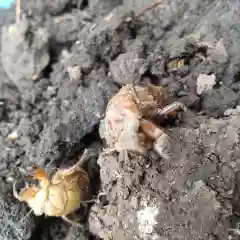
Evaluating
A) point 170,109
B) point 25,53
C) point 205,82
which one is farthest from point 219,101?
point 25,53

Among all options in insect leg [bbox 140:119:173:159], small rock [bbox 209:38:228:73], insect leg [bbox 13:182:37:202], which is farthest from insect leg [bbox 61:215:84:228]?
small rock [bbox 209:38:228:73]

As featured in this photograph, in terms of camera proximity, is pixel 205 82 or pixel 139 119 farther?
pixel 205 82

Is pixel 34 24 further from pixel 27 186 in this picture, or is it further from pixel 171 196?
pixel 171 196

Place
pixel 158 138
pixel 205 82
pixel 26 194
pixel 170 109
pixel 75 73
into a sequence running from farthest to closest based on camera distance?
1. pixel 75 73
2. pixel 205 82
3. pixel 26 194
4. pixel 170 109
5. pixel 158 138

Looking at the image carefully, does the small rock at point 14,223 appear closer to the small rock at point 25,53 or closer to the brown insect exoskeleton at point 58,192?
the brown insect exoskeleton at point 58,192

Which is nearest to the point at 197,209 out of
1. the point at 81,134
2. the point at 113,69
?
the point at 81,134

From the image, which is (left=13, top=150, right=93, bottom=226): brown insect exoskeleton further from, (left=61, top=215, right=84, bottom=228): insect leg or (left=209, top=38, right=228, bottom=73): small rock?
(left=209, top=38, right=228, bottom=73): small rock

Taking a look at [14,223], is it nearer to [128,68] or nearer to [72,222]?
[72,222]
